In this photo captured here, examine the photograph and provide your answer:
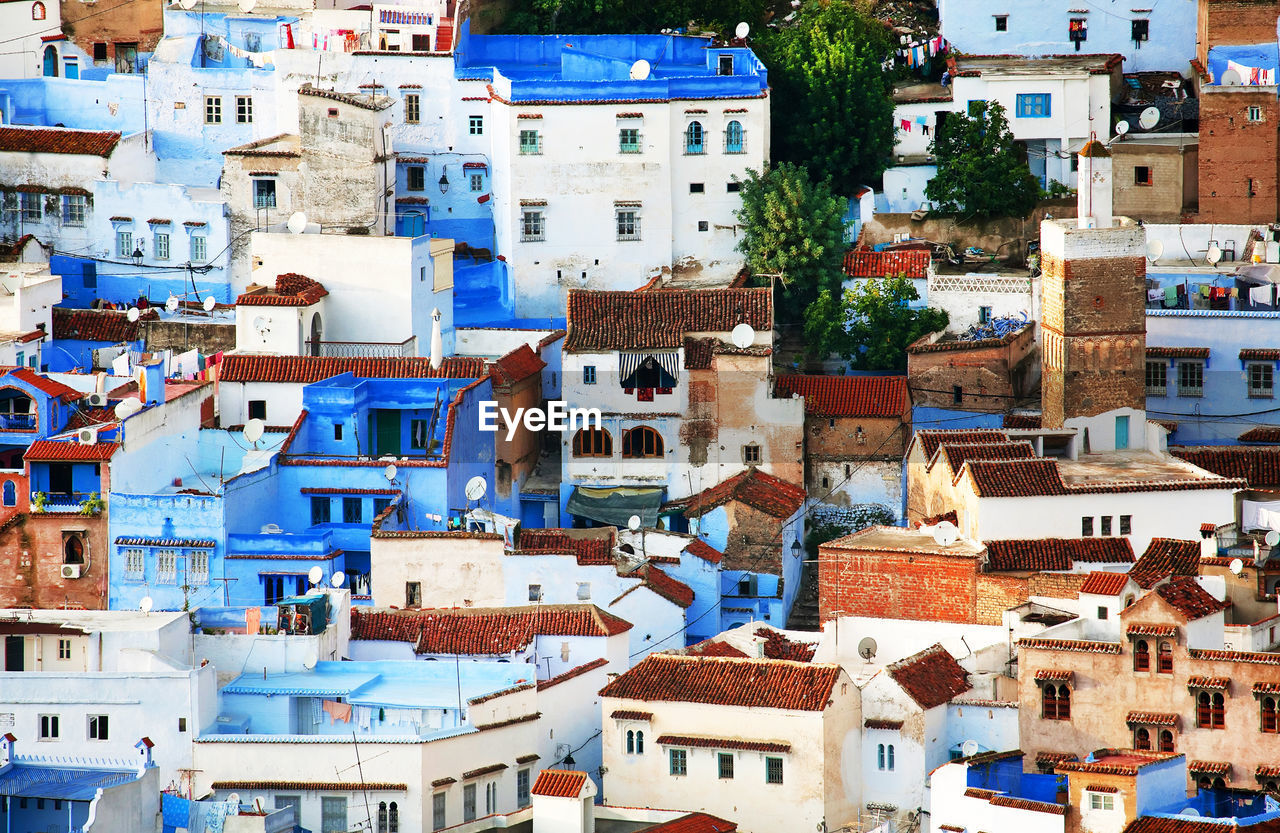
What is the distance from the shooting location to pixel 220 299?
79.3 meters

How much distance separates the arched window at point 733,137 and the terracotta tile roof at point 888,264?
423cm

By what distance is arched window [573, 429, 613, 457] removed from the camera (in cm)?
7381

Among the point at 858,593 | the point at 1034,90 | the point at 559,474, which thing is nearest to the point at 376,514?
the point at 559,474

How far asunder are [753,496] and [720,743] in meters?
12.0

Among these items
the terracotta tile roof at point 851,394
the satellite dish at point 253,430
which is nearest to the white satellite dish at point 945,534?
the terracotta tile roof at point 851,394

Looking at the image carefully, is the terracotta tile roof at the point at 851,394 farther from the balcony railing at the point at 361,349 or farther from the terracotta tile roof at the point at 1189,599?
the terracotta tile roof at the point at 1189,599

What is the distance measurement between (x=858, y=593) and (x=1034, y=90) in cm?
1987

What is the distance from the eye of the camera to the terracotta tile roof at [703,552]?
6944cm

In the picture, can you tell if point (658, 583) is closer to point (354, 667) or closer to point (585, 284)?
point (354, 667)

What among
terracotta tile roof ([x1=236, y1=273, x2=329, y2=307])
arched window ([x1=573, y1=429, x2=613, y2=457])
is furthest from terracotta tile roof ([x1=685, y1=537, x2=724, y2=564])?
terracotta tile roof ([x1=236, y1=273, x2=329, y2=307])

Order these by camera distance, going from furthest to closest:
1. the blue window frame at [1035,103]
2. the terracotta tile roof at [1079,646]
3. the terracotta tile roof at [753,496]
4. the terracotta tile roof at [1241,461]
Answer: the blue window frame at [1035,103], the terracotta tile roof at [1241,461], the terracotta tile roof at [753,496], the terracotta tile roof at [1079,646]

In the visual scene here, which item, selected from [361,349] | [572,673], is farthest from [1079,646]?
[361,349]

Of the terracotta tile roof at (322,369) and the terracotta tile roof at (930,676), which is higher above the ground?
the terracotta tile roof at (322,369)

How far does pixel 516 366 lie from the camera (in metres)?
74.6
